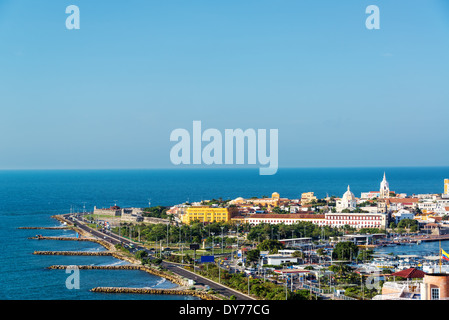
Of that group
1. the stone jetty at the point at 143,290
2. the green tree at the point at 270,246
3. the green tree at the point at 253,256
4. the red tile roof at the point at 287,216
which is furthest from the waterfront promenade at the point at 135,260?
the red tile roof at the point at 287,216

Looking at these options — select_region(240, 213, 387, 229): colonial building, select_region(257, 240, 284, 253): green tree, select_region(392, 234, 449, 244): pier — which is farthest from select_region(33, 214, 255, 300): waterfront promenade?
select_region(392, 234, 449, 244): pier

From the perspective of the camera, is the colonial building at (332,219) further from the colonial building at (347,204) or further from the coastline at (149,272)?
the coastline at (149,272)

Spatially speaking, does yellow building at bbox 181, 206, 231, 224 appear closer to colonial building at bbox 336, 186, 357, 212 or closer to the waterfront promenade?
the waterfront promenade

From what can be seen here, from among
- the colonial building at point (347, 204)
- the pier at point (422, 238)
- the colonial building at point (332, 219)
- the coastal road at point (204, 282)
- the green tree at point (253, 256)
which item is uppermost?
the colonial building at point (347, 204)

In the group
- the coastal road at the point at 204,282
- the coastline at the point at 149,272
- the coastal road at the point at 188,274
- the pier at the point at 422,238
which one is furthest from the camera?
the pier at the point at 422,238

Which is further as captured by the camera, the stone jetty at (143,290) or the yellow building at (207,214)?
the yellow building at (207,214)

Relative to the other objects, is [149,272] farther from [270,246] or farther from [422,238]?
[422,238]

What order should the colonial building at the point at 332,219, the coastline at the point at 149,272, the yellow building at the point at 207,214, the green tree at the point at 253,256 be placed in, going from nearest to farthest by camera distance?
the coastline at the point at 149,272 → the green tree at the point at 253,256 → the colonial building at the point at 332,219 → the yellow building at the point at 207,214
